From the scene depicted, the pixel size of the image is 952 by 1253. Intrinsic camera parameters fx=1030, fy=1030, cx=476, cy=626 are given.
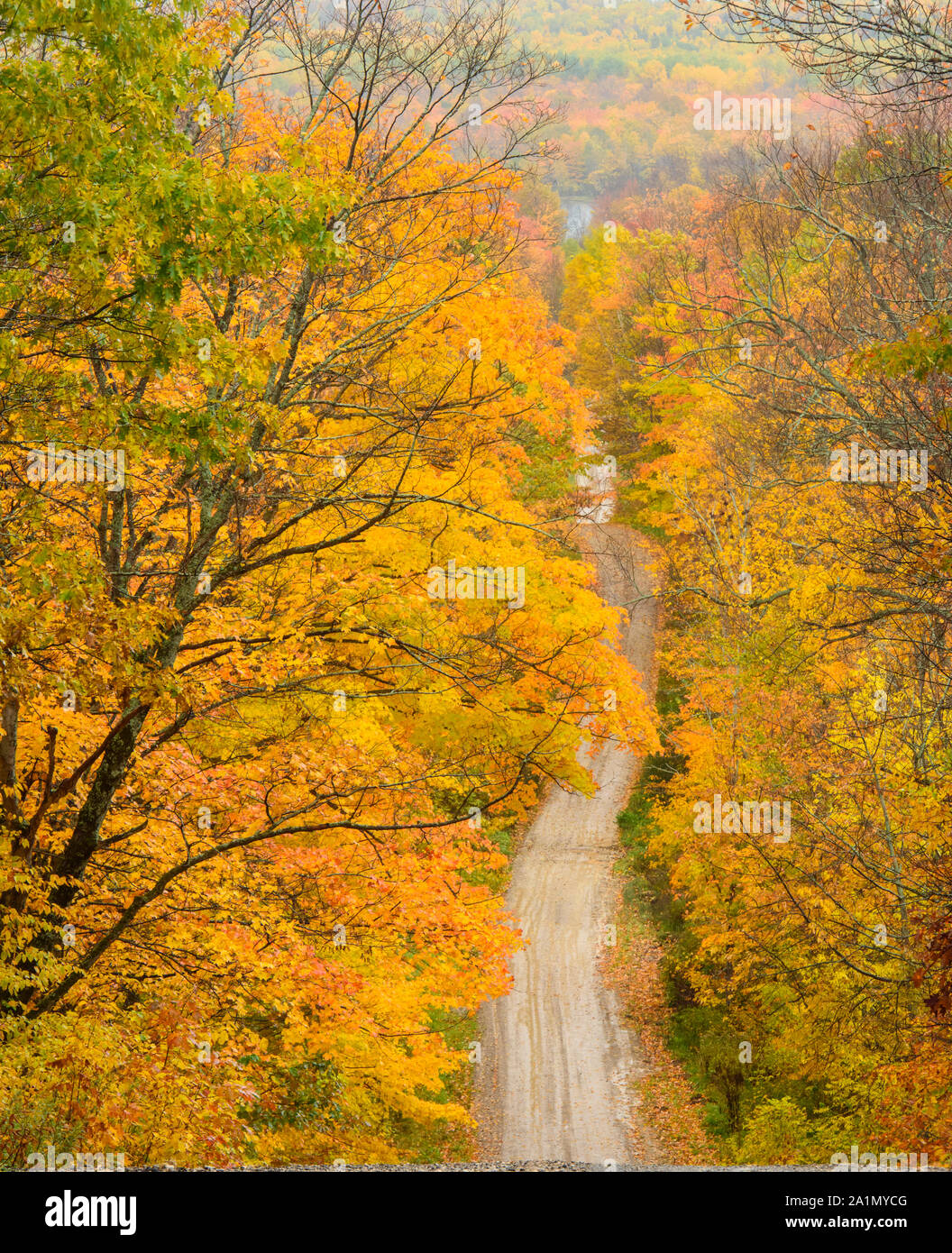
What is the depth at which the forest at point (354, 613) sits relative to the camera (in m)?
6.59

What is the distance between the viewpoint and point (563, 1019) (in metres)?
20.2

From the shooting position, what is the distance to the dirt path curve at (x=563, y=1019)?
16.3m

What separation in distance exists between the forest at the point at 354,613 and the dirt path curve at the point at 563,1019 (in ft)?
2.90

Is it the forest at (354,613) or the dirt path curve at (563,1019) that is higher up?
the forest at (354,613)

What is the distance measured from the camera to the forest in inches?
260

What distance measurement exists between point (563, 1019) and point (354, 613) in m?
14.4

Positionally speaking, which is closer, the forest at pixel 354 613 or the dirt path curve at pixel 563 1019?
the forest at pixel 354 613

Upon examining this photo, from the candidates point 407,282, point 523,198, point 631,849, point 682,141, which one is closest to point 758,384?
point 407,282

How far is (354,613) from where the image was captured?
841cm

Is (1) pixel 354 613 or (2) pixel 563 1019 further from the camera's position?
(2) pixel 563 1019

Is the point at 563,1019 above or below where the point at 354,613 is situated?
below
